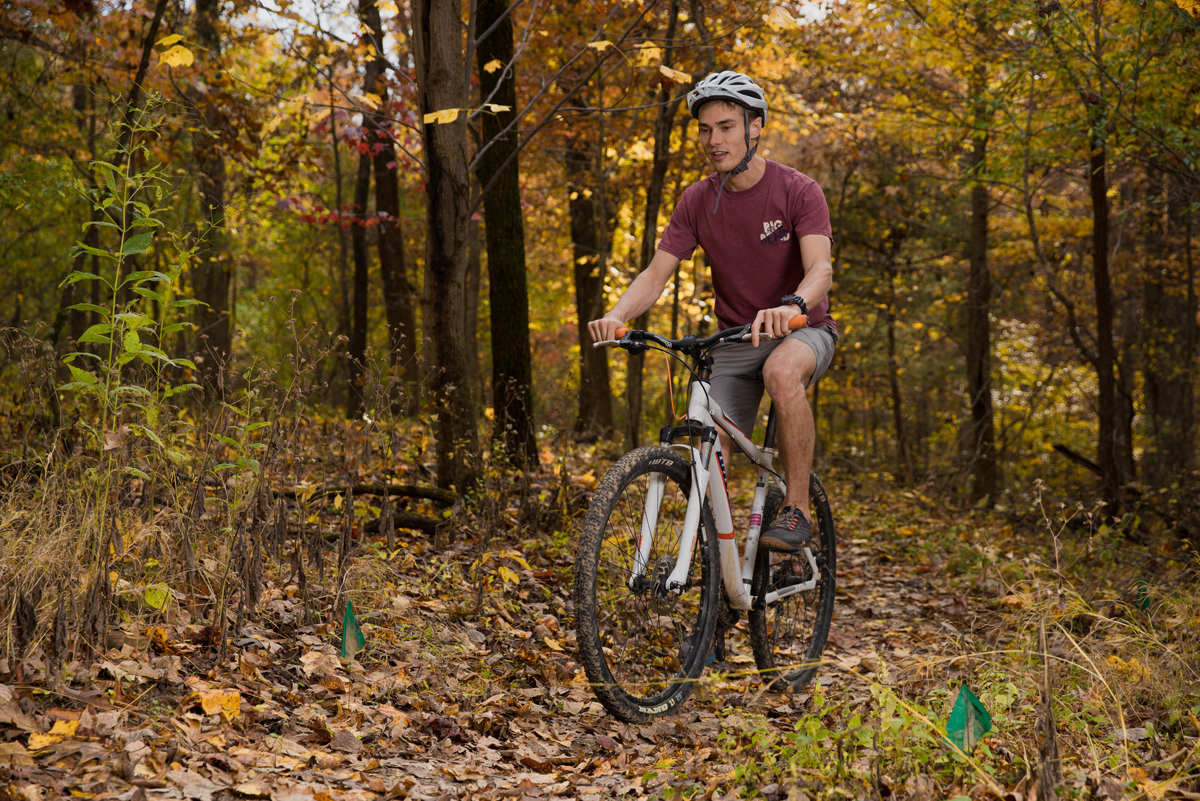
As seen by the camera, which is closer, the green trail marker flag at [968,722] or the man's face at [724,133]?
the green trail marker flag at [968,722]

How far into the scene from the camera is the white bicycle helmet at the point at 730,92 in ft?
11.7

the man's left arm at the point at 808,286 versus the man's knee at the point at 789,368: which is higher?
the man's left arm at the point at 808,286

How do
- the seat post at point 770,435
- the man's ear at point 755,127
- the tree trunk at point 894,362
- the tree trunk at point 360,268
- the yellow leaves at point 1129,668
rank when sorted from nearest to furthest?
the yellow leaves at point 1129,668 → the man's ear at point 755,127 → the seat post at point 770,435 → the tree trunk at point 360,268 → the tree trunk at point 894,362

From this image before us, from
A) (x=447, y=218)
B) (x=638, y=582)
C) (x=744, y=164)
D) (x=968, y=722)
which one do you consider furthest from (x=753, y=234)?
(x=447, y=218)

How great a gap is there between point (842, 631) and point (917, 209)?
1169 cm

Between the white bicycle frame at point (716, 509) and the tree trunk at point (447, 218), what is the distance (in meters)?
2.19

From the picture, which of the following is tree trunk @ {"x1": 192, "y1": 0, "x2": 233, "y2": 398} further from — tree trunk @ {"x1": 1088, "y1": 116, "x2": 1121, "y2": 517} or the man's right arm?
tree trunk @ {"x1": 1088, "y1": 116, "x2": 1121, "y2": 517}

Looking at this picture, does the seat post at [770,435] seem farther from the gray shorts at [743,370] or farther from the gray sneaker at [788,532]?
the gray sneaker at [788,532]

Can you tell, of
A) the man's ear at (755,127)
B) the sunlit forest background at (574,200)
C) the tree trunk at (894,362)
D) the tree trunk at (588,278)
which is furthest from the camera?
the tree trunk at (894,362)

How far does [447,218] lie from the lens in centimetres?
538

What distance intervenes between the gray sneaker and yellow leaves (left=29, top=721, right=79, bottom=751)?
99.3 inches

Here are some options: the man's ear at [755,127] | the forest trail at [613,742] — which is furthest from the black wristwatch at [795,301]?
the forest trail at [613,742]

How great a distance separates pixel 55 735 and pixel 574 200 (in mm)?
12045

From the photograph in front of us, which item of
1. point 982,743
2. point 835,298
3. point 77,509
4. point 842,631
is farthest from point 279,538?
point 835,298
